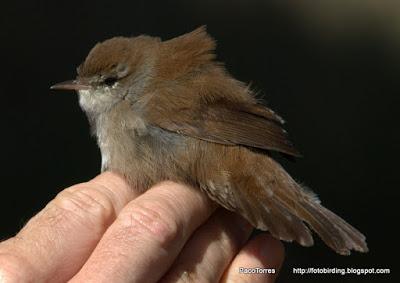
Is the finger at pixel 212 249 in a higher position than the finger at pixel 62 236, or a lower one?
lower

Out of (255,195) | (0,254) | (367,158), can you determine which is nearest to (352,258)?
(367,158)

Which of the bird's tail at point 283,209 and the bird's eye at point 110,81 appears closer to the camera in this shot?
the bird's tail at point 283,209

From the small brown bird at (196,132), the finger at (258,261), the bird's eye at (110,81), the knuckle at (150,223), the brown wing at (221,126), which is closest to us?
the knuckle at (150,223)

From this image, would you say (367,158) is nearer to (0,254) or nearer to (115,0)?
(115,0)

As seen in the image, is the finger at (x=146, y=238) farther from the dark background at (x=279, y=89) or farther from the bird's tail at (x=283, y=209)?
the dark background at (x=279, y=89)

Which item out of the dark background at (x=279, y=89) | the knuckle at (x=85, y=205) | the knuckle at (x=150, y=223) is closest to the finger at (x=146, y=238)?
the knuckle at (x=150, y=223)

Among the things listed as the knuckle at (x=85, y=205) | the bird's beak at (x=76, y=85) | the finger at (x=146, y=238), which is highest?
the bird's beak at (x=76, y=85)

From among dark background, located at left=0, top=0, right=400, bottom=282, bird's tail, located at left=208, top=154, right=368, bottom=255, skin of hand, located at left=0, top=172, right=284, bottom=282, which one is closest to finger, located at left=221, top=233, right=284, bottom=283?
skin of hand, located at left=0, top=172, right=284, bottom=282
